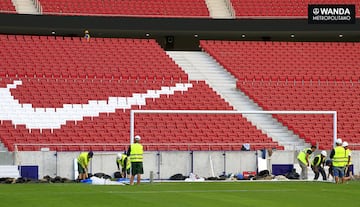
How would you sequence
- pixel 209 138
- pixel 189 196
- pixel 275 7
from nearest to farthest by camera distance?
pixel 189 196 < pixel 209 138 < pixel 275 7

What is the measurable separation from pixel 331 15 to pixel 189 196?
35279 mm

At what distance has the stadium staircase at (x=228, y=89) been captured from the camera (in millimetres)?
46750

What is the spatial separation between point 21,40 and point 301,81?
1690 centimetres

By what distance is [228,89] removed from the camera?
53562mm

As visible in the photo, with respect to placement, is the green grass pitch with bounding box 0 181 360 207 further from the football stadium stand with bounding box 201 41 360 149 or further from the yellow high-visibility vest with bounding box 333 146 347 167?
the football stadium stand with bounding box 201 41 360 149

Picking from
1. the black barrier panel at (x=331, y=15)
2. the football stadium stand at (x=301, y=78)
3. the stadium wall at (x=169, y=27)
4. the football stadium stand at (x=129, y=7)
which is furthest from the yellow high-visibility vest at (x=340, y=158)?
the football stadium stand at (x=129, y=7)

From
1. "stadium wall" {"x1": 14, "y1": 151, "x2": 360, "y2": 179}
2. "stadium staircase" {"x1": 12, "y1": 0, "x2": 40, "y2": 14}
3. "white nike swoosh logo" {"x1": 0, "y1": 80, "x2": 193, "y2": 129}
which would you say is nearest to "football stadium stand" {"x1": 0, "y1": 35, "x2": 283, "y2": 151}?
"white nike swoosh logo" {"x1": 0, "y1": 80, "x2": 193, "y2": 129}

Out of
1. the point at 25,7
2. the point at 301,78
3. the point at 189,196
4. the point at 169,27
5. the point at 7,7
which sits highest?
the point at 25,7

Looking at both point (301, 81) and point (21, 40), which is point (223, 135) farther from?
point (21, 40)

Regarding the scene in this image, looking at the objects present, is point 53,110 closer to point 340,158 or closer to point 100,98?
point 100,98

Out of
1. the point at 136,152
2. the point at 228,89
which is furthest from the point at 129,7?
the point at 136,152

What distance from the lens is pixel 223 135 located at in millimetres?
45656

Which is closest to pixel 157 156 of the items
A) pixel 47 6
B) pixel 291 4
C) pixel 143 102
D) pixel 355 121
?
pixel 143 102

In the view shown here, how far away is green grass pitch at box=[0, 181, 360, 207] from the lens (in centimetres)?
2302
